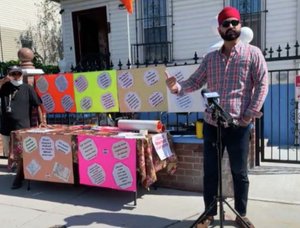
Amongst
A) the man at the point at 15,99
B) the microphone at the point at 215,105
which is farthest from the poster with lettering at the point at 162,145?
the man at the point at 15,99

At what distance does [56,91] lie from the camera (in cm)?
532

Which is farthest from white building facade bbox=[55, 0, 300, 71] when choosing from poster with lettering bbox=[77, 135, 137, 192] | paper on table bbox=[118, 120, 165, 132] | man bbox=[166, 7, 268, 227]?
man bbox=[166, 7, 268, 227]

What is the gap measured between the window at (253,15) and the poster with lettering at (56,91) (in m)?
4.55

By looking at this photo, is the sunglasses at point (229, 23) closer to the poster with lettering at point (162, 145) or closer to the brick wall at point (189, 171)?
the poster with lettering at point (162, 145)

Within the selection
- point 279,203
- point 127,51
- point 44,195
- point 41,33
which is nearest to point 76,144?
point 44,195

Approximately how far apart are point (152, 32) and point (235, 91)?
631cm

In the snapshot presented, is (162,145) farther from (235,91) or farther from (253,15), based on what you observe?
(253,15)

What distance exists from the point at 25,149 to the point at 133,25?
534cm

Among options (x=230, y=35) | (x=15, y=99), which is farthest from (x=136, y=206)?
(x=15, y=99)

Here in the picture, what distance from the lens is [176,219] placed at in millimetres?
3645

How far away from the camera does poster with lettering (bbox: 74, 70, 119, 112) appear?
16.0 feet

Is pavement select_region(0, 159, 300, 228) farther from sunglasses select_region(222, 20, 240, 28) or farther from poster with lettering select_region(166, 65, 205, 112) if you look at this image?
sunglasses select_region(222, 20, 240, 28)

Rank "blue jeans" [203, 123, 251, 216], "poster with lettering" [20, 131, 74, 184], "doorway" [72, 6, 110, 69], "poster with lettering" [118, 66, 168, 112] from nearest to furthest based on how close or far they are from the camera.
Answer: "blue jeans" [203, 123, 251, 216] < "poster with lettering" [20, 131, 74, 184] < "poster with lettering" [118, 66, 168, 112] < "doorway" [72, 6, 110, 69]

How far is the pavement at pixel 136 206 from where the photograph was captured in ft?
11.8
